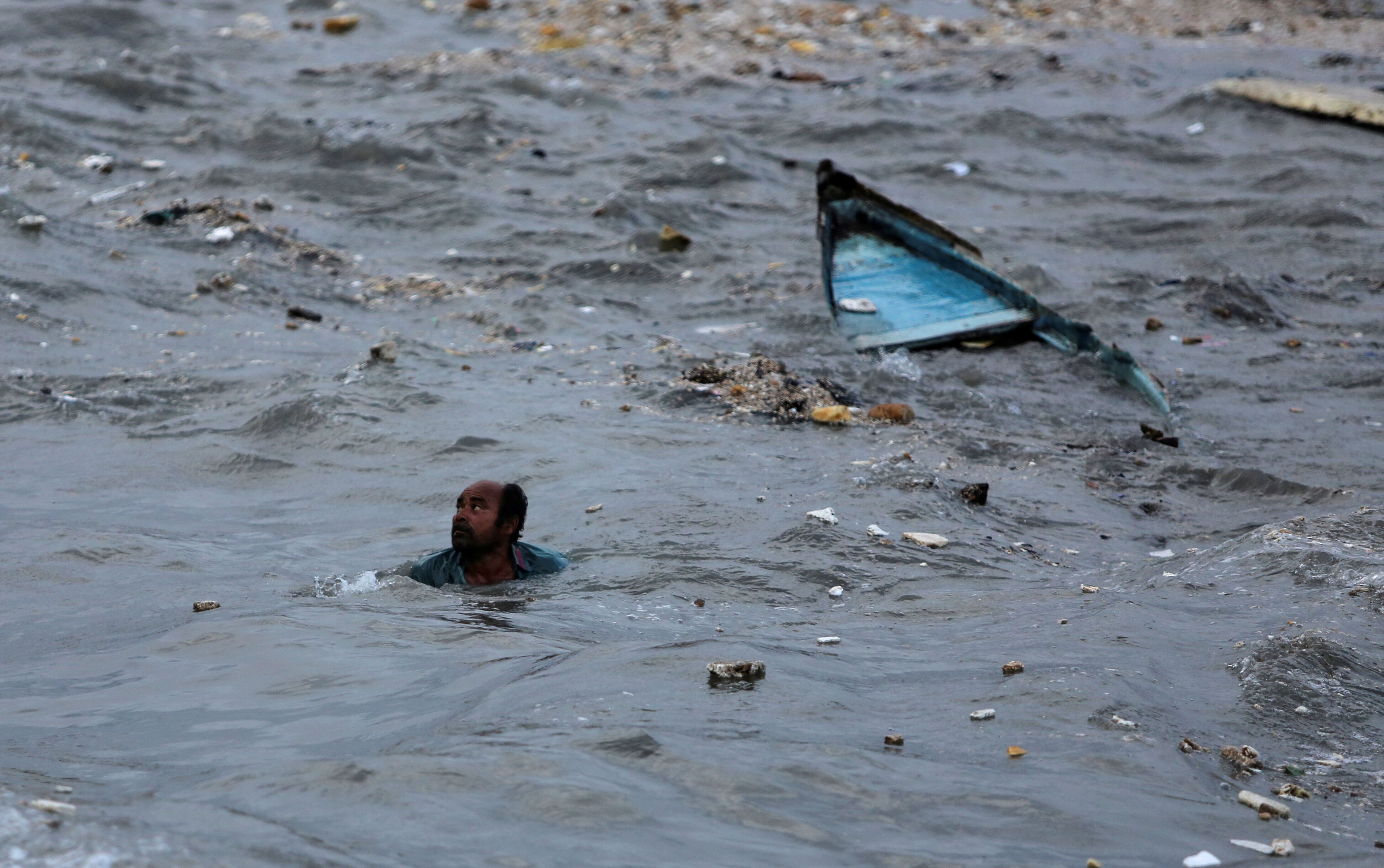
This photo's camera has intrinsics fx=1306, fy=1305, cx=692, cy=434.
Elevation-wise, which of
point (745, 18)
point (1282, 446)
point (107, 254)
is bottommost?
point (1282, 446)

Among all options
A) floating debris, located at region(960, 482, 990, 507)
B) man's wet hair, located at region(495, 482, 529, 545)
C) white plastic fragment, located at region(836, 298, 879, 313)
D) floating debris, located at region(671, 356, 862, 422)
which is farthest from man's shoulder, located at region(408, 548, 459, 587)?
white plastic fragment, located at region(836, 298, 879, 313)

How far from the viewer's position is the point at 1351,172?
12.0 meters

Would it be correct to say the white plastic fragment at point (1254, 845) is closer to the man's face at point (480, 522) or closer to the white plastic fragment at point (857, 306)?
the man's face at point (480, 522)

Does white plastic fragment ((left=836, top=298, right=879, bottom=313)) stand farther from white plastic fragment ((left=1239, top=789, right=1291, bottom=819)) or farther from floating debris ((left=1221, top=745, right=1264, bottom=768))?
white plastic fragment ((left=1239, top=789, right=1291, bottom=819))

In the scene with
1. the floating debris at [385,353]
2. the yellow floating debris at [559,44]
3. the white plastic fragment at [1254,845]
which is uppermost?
the yellow floating debris at [559,44]

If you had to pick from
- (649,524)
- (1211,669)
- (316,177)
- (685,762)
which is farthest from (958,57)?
(685,762)

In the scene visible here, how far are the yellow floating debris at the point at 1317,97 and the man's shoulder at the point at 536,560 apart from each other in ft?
36.3

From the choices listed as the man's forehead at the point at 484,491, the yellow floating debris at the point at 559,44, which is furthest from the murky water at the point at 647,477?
the yellow floating debris at the point at 559,44

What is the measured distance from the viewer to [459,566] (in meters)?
5.02

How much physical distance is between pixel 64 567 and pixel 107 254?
194 inches

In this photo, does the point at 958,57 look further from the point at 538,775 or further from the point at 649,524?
the point at 538,775

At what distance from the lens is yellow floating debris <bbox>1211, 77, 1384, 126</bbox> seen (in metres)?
12.9

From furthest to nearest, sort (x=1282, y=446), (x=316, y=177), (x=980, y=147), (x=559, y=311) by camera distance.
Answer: (x=980, y=147) < (x=316, y=177) < (x=559, y=311) < (x=1282, y=446)

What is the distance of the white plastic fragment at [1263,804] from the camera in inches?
117
